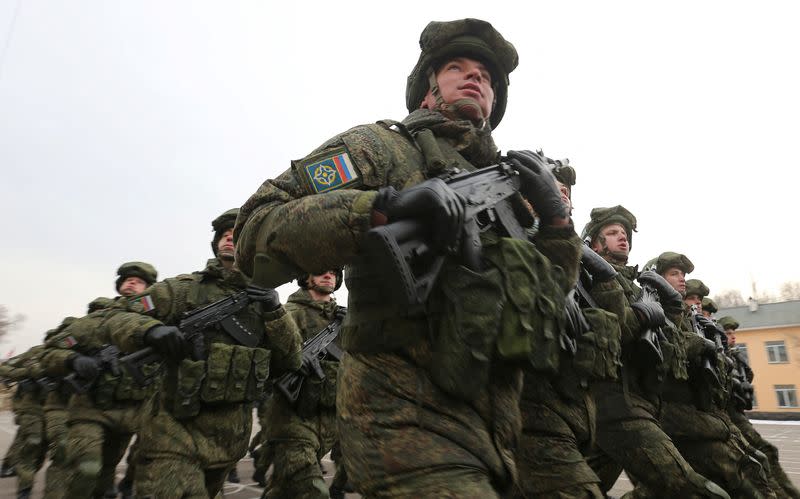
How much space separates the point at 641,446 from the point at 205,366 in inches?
122

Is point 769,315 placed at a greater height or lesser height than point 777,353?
greater

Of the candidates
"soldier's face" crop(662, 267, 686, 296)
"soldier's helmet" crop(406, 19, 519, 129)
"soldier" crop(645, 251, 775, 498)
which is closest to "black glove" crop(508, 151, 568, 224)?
"soldier's helmet" crop(406, 19, 519, 129)

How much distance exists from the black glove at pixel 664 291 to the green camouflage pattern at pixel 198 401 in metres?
3.29

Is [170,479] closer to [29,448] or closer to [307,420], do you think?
[307,420]

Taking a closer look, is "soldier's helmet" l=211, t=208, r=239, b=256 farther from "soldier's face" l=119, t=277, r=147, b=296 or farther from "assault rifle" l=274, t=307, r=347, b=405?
"soldier's face" l=119, t=277, r=147, b=296

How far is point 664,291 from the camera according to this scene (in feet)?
16.2

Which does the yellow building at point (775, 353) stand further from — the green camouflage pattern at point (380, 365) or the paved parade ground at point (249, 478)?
the green camouflage pattern at point (380, 365)

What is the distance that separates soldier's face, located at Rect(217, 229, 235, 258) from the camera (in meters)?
4.30

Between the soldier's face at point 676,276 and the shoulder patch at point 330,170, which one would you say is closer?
the shoulder patch at point 330,170

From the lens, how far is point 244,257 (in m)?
1.83

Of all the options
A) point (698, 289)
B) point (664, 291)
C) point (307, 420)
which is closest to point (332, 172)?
point (307, 420)

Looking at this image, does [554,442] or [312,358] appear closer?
[554,442]

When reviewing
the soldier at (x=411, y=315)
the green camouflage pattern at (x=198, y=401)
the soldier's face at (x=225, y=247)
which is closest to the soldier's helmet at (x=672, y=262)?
the green camouflage pattern at (x=198, y=401)

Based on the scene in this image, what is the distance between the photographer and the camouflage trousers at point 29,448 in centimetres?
625
